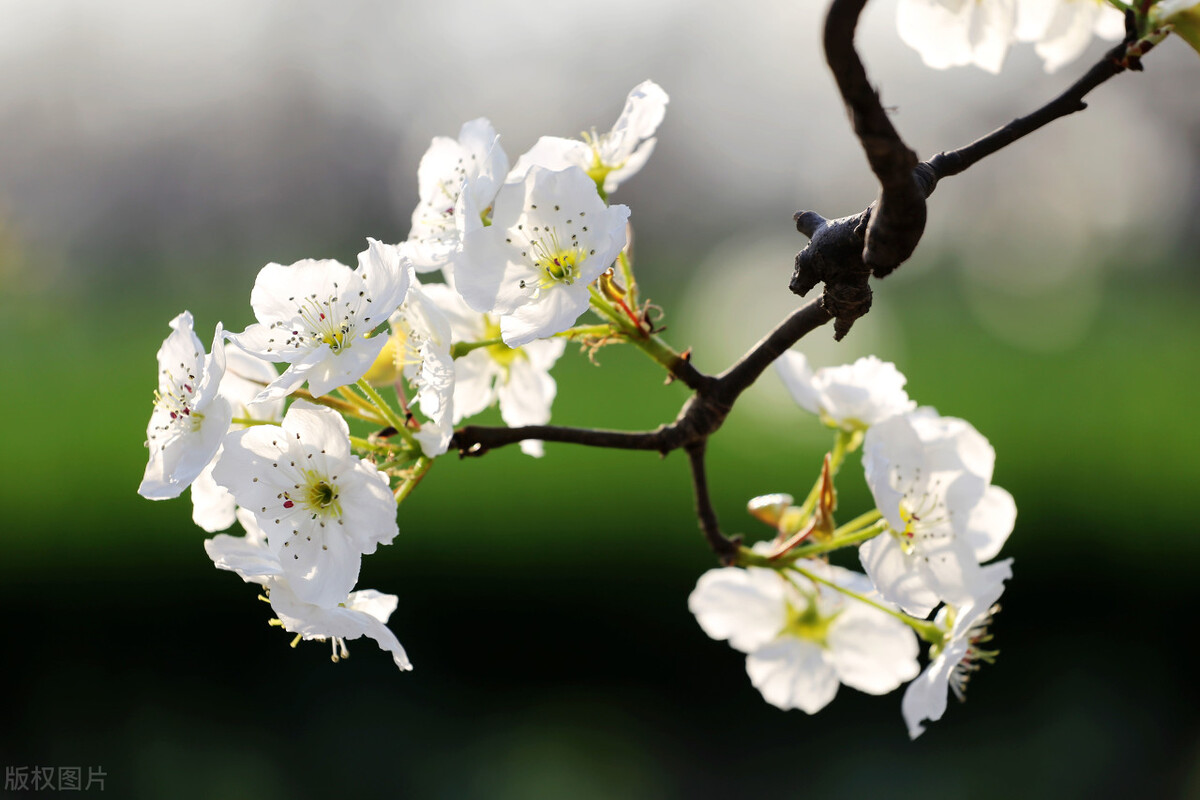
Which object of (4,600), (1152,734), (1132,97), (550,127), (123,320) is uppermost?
(550,127)

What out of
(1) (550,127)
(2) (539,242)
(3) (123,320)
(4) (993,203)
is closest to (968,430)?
(2) (539,242)

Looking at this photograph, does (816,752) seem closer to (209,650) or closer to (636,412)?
(636,412)

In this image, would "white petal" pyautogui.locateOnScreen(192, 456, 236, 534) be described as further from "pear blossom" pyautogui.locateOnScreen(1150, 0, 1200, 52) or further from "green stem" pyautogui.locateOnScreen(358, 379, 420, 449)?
"pear blossom" pyautogui.locateOnScreen(1150, 0, 1200, 52)

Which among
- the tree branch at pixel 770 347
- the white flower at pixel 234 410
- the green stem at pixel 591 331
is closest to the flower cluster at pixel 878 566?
the tree branch at pixel 770 347

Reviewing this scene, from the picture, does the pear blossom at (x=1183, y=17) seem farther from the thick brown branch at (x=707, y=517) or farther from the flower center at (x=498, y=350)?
the flower center at (x=498, y=350)

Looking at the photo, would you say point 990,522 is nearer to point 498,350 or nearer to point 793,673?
point 793,673

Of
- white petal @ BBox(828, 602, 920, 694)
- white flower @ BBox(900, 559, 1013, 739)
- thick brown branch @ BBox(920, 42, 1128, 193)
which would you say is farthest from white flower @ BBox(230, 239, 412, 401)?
white petal @ BBox(828, 602, 920, 694)

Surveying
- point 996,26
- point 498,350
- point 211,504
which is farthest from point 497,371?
point 996,26
